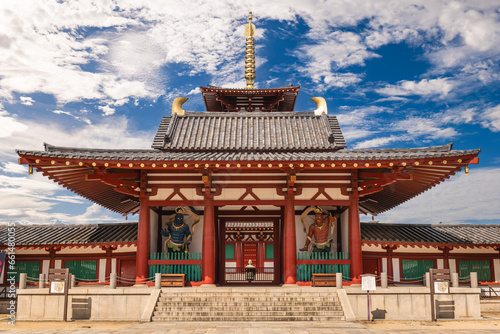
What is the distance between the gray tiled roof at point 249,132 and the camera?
1953 centimetres

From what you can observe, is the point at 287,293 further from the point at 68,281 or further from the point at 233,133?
the point at 233,133

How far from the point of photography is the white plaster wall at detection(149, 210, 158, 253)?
58.0 feet

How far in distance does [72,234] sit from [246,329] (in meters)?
13.1

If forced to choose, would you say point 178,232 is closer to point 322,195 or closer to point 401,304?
point 322,195

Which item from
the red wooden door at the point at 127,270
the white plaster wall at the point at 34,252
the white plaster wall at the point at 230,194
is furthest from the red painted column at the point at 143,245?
the white plaster wall at the point at 34,252

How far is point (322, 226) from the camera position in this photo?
17.6m

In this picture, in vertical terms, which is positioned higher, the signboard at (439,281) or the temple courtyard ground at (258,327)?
the signboard at (439,281)

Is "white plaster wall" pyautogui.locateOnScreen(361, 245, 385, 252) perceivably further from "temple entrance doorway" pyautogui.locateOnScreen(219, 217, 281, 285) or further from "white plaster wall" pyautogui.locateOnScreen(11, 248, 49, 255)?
"white plaster wall" pyautogui.locateOnScreen(11, 248, 49, 255)

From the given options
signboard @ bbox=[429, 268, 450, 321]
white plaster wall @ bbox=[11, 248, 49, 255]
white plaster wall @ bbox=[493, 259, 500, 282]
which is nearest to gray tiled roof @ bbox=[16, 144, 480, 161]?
signboard @ bbox=[429, 268, 450, 321]

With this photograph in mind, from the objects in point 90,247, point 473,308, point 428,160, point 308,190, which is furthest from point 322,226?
point 90,247

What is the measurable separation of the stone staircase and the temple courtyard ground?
54 centimetres

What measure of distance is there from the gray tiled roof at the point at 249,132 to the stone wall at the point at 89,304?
7.26 m

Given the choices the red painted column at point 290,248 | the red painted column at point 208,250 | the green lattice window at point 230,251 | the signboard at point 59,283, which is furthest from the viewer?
the green lattice window at point 230,251

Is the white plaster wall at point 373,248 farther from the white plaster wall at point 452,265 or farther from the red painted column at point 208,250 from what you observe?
the red painted column at point 208,250
